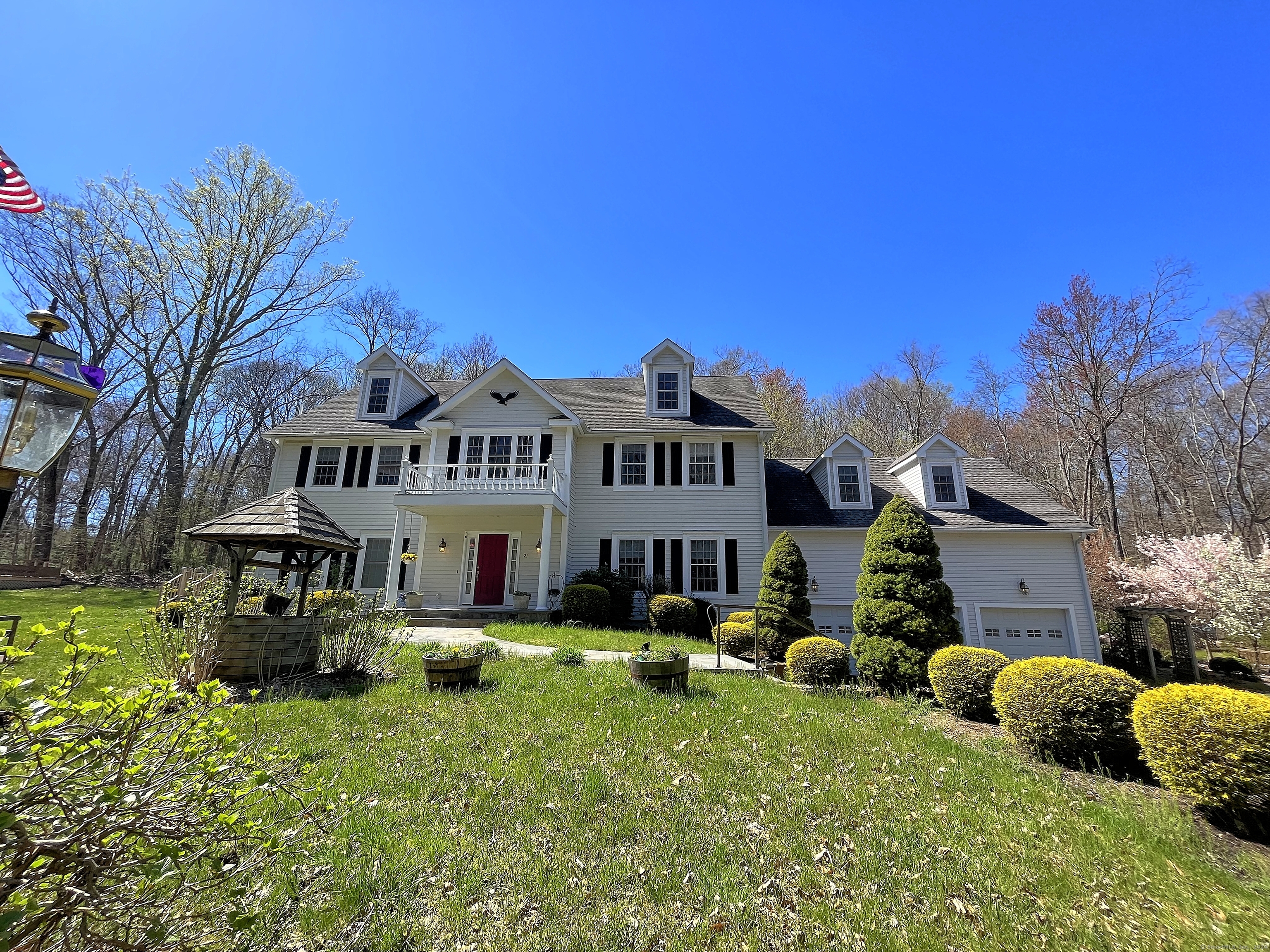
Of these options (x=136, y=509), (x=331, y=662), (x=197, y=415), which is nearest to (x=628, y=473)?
(x=331, y=662)

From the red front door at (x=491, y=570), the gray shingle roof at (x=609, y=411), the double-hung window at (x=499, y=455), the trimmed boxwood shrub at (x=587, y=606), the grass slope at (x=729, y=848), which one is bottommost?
the grass slope at (x=729, y=848)

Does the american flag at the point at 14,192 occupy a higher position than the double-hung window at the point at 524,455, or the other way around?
the double-hung window at the point at 524,455

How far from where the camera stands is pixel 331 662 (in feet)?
24.5

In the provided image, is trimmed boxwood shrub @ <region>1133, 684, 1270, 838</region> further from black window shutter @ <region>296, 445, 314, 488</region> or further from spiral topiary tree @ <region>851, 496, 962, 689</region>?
black window shutter @ <region>296, 445, 314, 488</region>

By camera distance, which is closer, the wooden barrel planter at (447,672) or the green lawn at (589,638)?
the wooden barrel planter at (447,672)

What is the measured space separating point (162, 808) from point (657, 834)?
3.03 m

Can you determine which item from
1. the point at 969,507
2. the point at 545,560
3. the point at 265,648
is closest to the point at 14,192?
the point at 265,648

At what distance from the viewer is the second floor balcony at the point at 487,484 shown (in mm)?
14703

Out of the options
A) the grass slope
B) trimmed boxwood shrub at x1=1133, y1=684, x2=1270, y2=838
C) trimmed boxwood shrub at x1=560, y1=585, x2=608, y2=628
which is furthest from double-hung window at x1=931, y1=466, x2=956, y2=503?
trimmed boxwood shrub at x1=1133, y1=684, x2=1270, y2=838

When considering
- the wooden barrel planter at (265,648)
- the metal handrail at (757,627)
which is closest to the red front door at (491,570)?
the metal handrail at (757,627)

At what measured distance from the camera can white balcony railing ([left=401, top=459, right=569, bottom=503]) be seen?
49.1 ft

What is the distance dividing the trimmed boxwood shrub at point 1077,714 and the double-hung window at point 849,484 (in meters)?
11.1

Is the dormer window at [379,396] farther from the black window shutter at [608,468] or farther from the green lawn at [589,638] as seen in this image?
the green lawn at [589,638]

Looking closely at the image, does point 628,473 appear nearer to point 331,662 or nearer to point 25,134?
point 331,662
